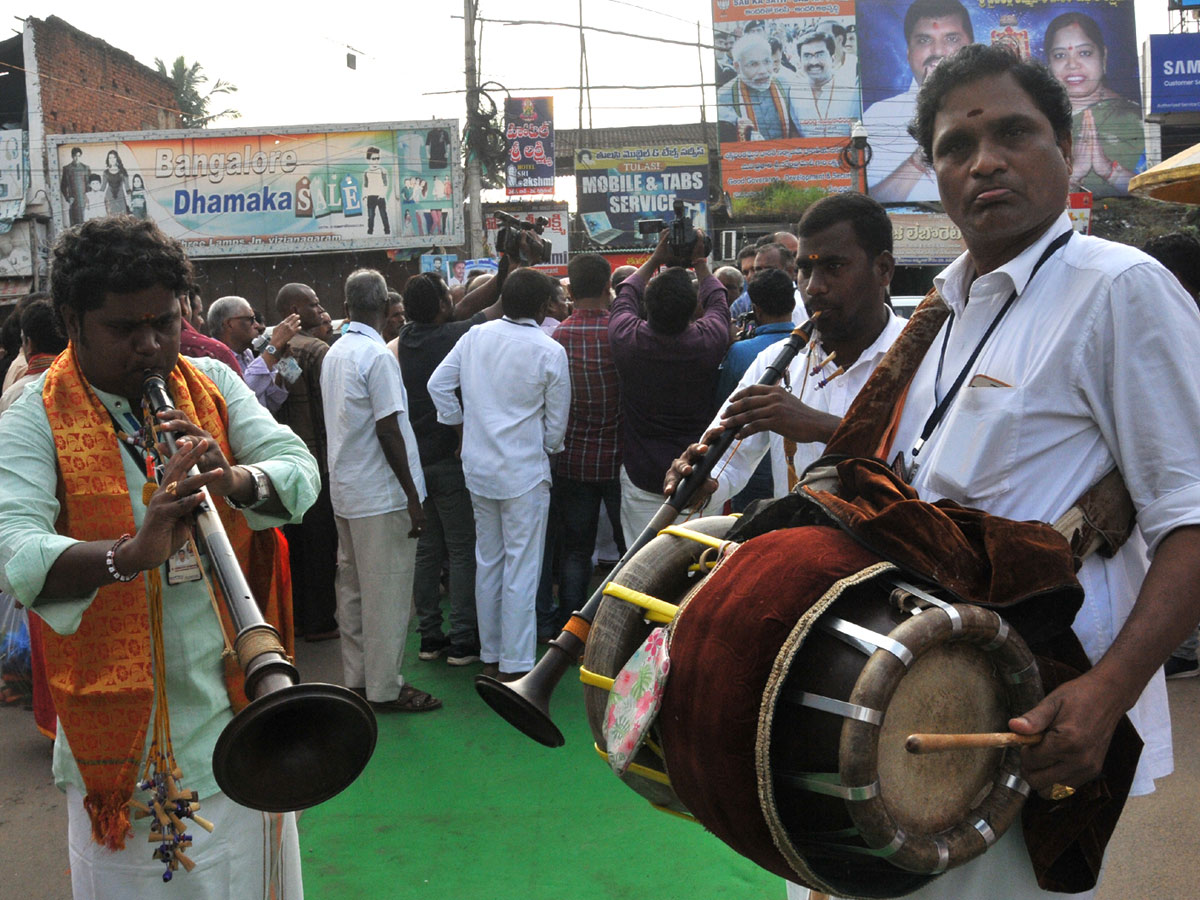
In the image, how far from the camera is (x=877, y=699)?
142cm

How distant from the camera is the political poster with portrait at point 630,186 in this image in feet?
89.0

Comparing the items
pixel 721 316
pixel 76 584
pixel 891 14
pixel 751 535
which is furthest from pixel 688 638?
pixel 891 14

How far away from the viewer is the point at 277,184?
20219mm

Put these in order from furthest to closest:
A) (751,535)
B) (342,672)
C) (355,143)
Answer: (355,143)
(342,672)
(751,535)

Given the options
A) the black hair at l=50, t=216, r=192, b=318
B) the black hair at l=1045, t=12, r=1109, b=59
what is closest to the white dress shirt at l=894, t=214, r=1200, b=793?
the black hair at l=50, t=216, r=192, b=318

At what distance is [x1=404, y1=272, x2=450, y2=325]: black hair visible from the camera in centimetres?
633

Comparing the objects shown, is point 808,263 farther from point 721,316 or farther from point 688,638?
point 721,316

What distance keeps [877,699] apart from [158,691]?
1.75 m

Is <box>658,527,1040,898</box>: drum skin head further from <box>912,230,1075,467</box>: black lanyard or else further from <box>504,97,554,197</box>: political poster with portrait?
<box>504,97,554,197</box>: political poster with portrait

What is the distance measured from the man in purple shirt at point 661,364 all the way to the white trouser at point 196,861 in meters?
3.49

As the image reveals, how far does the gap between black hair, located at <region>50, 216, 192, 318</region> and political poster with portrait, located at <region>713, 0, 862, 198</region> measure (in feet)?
83.5

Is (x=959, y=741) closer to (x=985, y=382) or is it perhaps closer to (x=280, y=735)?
(x=985, y=382)

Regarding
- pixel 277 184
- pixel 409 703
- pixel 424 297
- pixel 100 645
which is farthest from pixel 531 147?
pixel 100 645

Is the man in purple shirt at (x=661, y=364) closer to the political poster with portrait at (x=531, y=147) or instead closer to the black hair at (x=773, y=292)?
the black hair at (x=773, y=292)
